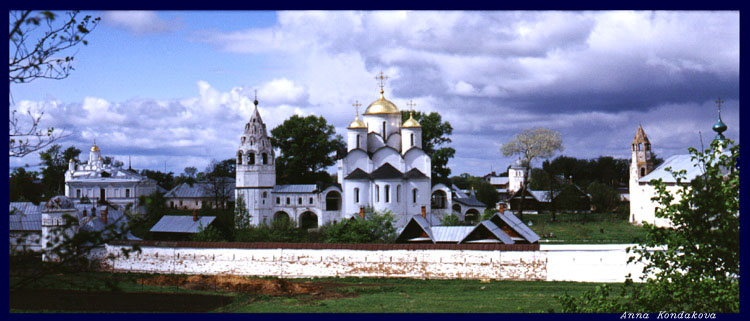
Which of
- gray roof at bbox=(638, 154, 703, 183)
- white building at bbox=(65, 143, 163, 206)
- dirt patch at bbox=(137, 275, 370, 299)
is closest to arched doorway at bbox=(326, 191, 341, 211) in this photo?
white building at bbox=(65, 143, 163, 206)

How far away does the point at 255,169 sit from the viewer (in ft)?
99.8

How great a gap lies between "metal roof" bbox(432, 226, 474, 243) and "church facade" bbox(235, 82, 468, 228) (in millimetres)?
8861

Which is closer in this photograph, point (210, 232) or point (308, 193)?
point (210, 232)

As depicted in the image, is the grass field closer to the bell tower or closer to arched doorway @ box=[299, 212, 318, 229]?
the bell tower

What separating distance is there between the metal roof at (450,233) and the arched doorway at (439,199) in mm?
10891

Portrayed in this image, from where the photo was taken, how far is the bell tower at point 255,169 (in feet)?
99.7

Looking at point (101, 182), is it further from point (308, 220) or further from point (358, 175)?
point (358, 175)

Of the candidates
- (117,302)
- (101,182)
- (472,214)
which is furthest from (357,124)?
(117,302)

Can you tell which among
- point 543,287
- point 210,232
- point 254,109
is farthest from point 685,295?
point 254,109

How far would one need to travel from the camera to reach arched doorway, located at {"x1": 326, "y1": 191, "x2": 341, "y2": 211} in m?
30.8

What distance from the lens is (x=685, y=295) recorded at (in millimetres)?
6871

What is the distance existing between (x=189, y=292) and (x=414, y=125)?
713 inches

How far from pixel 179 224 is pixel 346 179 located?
8.46m

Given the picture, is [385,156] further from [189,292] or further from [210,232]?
[189,292]
